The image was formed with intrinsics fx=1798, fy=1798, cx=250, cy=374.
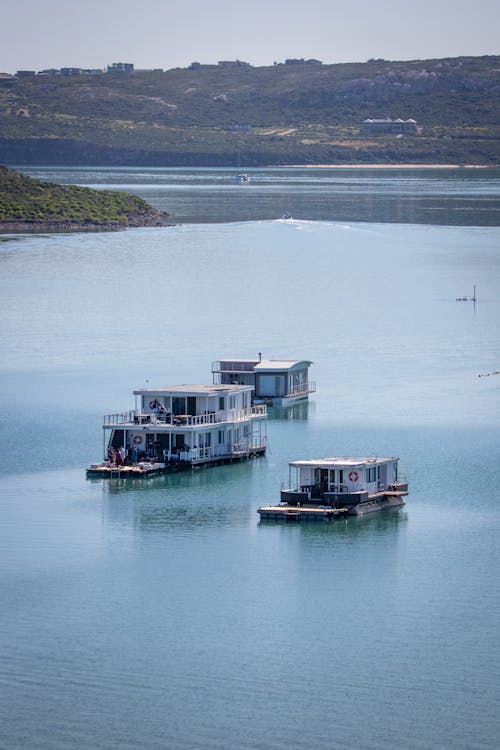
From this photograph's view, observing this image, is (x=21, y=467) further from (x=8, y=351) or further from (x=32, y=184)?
(x=32, y=184)

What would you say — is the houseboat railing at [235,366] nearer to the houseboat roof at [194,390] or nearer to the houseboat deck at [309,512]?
the houseboat roof at [194,390]

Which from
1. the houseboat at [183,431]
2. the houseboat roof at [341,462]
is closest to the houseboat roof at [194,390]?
the houseboat at [183,431]

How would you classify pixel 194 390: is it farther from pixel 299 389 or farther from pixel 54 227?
pixel 54 227

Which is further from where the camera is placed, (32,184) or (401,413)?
(32,184)

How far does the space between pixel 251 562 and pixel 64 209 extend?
11394 cm

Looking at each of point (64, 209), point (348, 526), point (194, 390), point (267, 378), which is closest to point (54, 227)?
point (64, 209)

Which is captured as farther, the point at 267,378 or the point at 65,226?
the point at 65,226

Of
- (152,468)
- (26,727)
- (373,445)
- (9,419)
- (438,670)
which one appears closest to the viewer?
(26,727)

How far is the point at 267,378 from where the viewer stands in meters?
59.6

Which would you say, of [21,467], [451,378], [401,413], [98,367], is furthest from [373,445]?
[98,367]

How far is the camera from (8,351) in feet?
242

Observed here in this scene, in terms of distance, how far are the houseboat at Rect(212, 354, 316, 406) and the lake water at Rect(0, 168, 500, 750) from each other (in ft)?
3.28

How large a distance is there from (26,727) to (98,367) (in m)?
39.8

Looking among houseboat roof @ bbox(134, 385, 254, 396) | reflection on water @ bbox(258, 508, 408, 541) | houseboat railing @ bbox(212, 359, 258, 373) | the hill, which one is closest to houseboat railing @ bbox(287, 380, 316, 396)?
houseboat railing @ bbox(212, 359, 258, 373)
